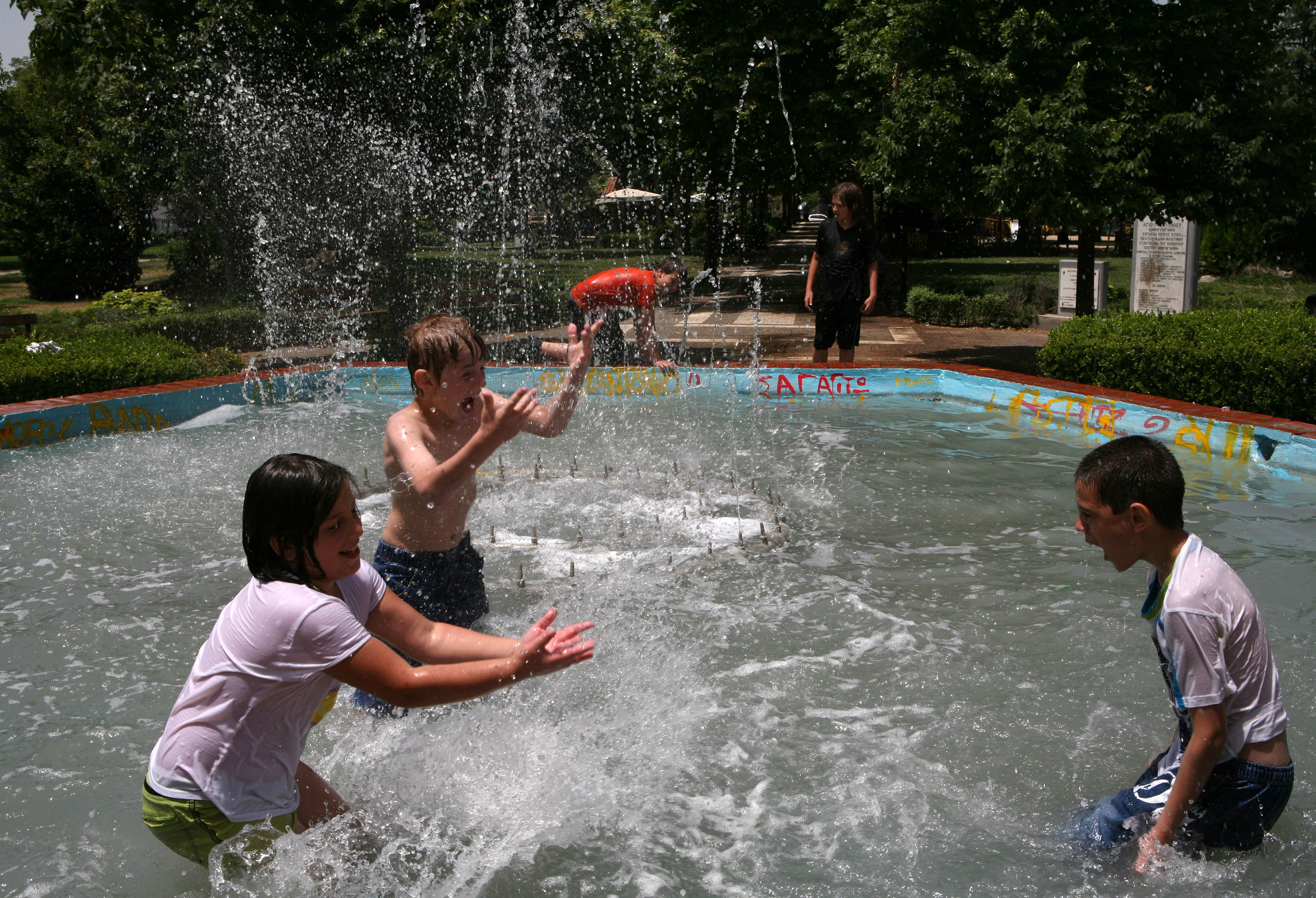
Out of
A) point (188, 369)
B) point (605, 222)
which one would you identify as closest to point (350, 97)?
point (188, 369)

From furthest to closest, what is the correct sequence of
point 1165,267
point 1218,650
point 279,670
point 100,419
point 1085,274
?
point 1085,274, point 1165,267, point 100,419, point 1218,650, point 279,670

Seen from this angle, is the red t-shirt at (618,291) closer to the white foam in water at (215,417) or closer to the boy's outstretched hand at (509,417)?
the white foam in water at (215,417)

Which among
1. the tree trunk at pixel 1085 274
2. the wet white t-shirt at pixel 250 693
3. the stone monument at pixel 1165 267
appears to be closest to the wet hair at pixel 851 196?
the tree trunk at pixel 1085 274

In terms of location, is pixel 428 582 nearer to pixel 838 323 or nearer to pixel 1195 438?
pixel 1195 438

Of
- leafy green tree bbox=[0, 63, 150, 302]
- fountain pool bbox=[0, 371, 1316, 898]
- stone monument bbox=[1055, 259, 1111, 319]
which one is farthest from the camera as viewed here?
leafy green tree bbox=[0, 63, 150, 302]

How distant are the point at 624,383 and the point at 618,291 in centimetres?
162

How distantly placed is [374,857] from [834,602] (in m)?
2.91

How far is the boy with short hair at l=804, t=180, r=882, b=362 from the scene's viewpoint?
9.68 metres

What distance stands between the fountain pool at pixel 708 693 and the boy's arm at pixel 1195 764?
36 cm

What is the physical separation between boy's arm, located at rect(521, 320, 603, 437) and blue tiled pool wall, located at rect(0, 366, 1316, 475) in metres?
4.21

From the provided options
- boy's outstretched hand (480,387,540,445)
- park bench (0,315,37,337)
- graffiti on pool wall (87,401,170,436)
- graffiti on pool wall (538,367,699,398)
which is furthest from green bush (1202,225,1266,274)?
boy's outstretched hand (480,387,540,445)

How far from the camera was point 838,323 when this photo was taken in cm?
1052

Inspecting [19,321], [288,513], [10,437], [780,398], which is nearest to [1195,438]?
[780,398]

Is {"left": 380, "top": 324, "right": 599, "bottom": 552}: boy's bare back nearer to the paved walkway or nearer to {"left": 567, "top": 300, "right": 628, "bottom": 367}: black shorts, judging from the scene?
{"left": 567, "top": 300, "right": 628, "bottom": 367}: black shorts
